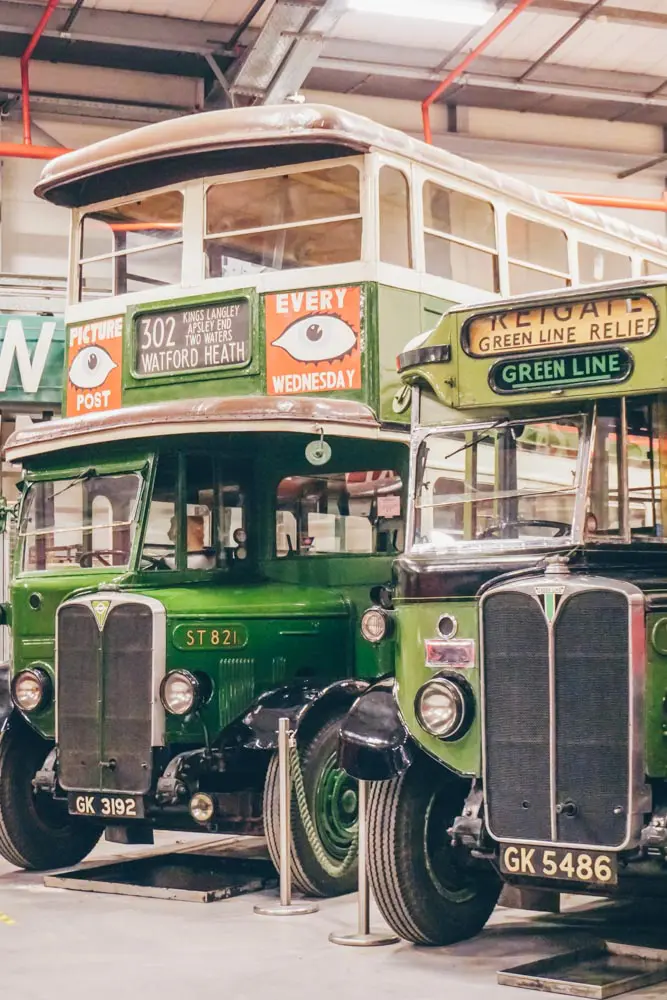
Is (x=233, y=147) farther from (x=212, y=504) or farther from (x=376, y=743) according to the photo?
(x=376, y=743)

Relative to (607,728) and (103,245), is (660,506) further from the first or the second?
(103,245)

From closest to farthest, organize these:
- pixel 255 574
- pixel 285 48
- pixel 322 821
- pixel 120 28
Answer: pixel 322 821 → pixel 255 574 → pixel 285 48 → pixel 120 28

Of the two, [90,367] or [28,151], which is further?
[28,151]

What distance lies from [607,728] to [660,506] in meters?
1.08

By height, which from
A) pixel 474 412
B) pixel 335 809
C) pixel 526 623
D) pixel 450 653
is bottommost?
pixel 335 809

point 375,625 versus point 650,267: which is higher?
point 650,267

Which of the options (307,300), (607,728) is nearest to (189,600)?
(307,300)

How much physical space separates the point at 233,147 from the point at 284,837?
4.36 metres

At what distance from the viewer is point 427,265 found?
415 inches

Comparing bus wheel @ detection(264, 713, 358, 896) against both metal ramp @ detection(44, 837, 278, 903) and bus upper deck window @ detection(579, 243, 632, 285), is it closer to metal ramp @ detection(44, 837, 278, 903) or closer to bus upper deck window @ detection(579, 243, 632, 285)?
metal ramp @ detection(44, 837, 278, 903)

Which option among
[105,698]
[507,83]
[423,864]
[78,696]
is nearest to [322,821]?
[105,698]

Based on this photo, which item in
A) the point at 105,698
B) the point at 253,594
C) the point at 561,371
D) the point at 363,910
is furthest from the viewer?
the point at 253,594

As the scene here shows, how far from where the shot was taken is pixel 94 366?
11.0 meters

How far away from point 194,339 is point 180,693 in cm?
250
